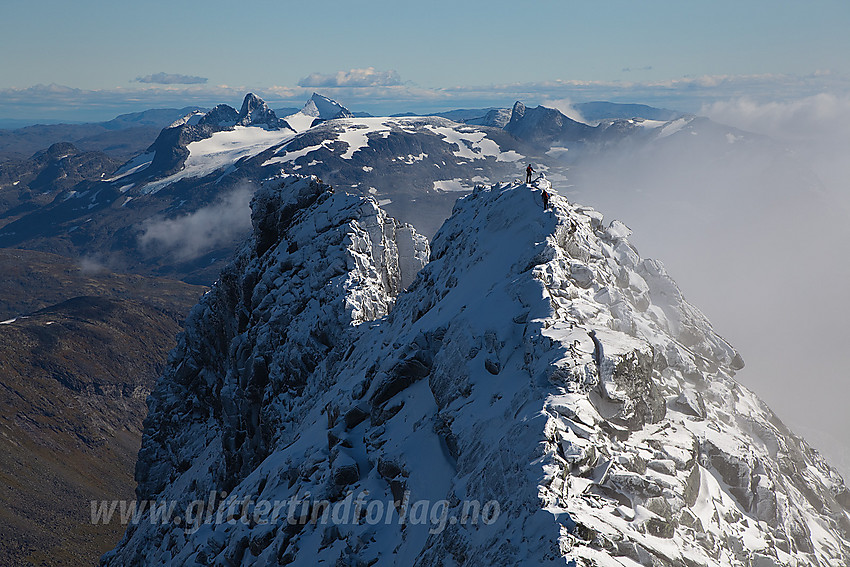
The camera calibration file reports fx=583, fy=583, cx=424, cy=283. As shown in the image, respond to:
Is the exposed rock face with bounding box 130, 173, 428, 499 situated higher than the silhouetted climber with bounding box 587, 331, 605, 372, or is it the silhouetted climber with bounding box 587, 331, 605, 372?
the silhouetted climber with bounding box 587, 331, 605, 372

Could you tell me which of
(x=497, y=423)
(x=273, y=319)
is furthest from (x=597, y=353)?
(x=273, y=319)

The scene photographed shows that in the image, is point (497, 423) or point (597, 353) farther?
point (597, 353)

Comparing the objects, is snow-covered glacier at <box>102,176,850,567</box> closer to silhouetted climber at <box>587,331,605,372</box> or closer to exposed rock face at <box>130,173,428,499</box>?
silhouetted climber at <box>587,331,605,372</box>

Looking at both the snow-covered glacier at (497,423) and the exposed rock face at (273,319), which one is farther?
the exposed rock face at (273,319)

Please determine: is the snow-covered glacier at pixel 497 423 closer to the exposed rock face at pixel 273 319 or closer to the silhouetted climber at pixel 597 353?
the silhouetted climber at pixel 597 353

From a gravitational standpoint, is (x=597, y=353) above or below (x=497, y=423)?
above

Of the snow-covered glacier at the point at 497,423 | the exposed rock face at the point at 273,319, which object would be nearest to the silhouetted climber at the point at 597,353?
the snow-covered glacier at the point at 497,423

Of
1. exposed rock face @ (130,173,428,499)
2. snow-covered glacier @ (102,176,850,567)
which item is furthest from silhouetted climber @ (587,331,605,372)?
exposed rock face @ (130,173,428,499)

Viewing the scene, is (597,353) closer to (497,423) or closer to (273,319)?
(497,423)
